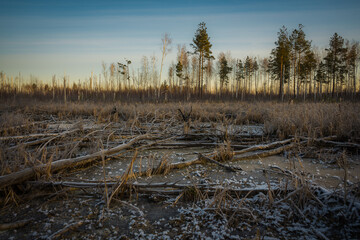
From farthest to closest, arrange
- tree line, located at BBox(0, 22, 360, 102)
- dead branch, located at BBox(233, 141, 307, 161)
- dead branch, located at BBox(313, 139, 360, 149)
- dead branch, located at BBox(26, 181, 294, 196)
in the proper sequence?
tree line, located at BBox(0, 22, 360, 102) → dead branch, located at BBox(313, 139, 360, 149) → dead branch, located at BBox(233, 141, 307, 161) → dead branch, located at BBox(26, 181, 294, 196)

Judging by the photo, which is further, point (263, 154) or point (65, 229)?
point (263, 154)

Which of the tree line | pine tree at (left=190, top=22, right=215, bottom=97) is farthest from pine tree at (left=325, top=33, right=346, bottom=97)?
pine tree at (left=190, top=22, right=215, bottom=97)

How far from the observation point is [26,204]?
5.48 feet

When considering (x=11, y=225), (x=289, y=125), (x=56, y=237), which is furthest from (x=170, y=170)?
(x=289, y=125)

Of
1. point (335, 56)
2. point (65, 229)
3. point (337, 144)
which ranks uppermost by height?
point (335, 56)

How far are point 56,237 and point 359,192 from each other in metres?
2.23

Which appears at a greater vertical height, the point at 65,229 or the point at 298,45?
the point at 298,45

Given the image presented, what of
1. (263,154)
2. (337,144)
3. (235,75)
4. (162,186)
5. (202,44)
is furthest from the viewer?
(235,75)

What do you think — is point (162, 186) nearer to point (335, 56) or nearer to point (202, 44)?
point (202, 44)

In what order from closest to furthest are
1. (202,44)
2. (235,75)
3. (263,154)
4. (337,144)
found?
(263,154) < (337,144) < (202,44) < (235,75)

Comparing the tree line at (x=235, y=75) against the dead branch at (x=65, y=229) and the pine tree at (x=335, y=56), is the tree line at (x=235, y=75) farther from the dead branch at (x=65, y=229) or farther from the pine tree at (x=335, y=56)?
the dead branch at (x=65, y=229)

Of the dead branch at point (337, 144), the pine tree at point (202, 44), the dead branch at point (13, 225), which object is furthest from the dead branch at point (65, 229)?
the pine tree at point (202, 44)

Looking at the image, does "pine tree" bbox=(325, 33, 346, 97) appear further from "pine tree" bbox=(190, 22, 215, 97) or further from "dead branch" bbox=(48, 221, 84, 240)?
"dead branch" bbox=(48, 221, 84, 240)

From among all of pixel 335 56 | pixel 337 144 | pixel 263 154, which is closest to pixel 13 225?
pixel 263 154
